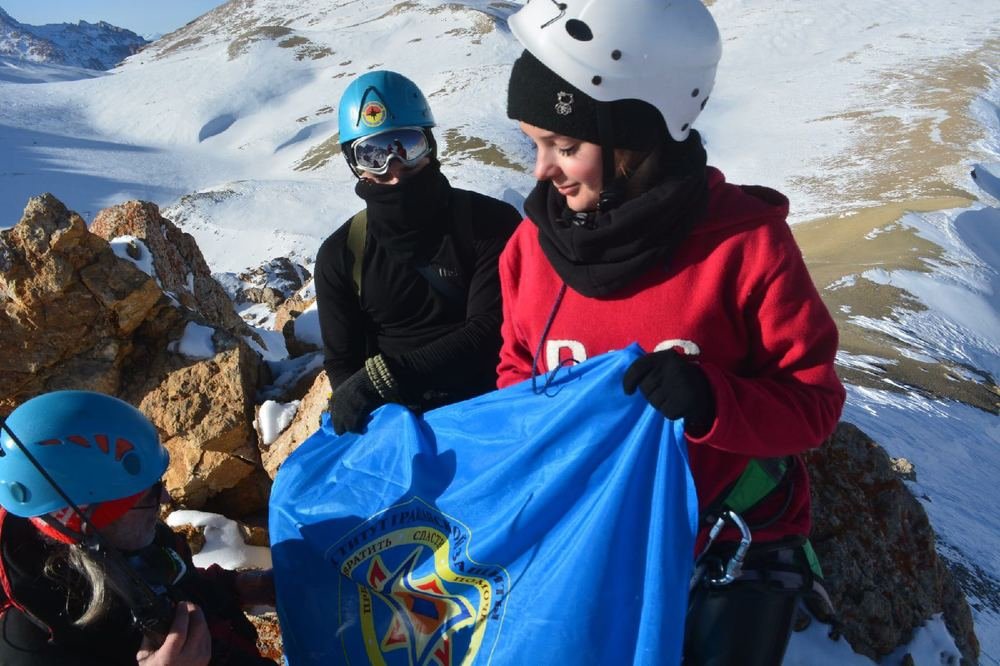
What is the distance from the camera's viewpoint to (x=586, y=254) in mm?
2414

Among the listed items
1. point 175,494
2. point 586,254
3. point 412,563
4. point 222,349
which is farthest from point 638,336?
point 222,349

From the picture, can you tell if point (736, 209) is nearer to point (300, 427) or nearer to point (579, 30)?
point (579, 30)

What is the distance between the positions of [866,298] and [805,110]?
4741 centimetres

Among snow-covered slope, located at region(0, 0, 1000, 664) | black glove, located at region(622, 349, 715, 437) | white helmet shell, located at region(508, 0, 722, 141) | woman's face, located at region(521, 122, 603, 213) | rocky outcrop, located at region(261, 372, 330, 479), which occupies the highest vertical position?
white helmet shell, located at region(508, 0, 722, 141)

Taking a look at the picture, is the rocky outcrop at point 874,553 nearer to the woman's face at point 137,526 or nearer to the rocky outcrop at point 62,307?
the woman's face at point 137,526

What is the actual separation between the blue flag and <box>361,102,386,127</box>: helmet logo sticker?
1701 mm

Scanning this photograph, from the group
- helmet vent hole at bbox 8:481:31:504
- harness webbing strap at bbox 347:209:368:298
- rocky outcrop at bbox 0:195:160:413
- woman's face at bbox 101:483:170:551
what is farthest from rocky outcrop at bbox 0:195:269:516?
helmet vent hole at bbox 8:481:31:504

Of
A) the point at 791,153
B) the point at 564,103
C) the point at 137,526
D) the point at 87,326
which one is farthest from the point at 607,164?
the point at 791,153

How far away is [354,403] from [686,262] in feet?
6.33

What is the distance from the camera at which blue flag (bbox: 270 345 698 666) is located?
8.07 feet

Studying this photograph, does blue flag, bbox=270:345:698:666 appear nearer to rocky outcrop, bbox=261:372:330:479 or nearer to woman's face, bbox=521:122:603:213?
woman's face, bbox=521:122:603:213

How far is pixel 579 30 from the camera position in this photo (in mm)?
2332

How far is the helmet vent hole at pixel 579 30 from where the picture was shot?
231cm

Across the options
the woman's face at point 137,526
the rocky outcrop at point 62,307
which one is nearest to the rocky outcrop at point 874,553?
the woman's face at point 137,526
